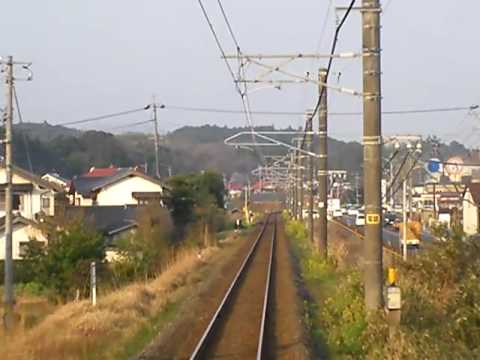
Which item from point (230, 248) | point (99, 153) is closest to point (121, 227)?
→ point (230, 248)

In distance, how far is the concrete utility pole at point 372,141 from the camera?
12.2 meters

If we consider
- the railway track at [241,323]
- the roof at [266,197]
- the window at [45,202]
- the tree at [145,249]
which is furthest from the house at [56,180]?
the roof at [266,197]

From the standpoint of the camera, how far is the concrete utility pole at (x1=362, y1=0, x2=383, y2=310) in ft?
40.1

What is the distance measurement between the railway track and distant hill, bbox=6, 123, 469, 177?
1410 inches

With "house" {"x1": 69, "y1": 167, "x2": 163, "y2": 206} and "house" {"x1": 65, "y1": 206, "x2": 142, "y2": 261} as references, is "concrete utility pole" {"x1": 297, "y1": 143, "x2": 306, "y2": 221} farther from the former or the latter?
"house" {"x1": 65, "y1": 206, "x2": 142, "y2": 261}

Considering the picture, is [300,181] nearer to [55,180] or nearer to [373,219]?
[55,180]

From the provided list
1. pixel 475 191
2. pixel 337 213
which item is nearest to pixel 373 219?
pixel 475 191

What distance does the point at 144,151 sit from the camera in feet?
386

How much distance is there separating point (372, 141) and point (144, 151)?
10645 cm

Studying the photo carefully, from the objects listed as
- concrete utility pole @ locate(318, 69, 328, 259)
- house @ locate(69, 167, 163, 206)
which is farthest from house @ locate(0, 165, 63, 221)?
concrete utility pole @ locate(318, 69, 328, 259)

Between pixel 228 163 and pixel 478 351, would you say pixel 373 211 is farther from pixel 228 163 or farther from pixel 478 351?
pixel 228 163

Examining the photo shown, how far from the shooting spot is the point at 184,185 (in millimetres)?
52969

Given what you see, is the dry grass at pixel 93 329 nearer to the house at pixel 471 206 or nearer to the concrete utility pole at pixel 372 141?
the concrete utility pole at pixel 372 141

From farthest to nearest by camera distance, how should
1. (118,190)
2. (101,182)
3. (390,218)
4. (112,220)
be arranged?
(390,218), (101,182), (118,190), (112,220)
